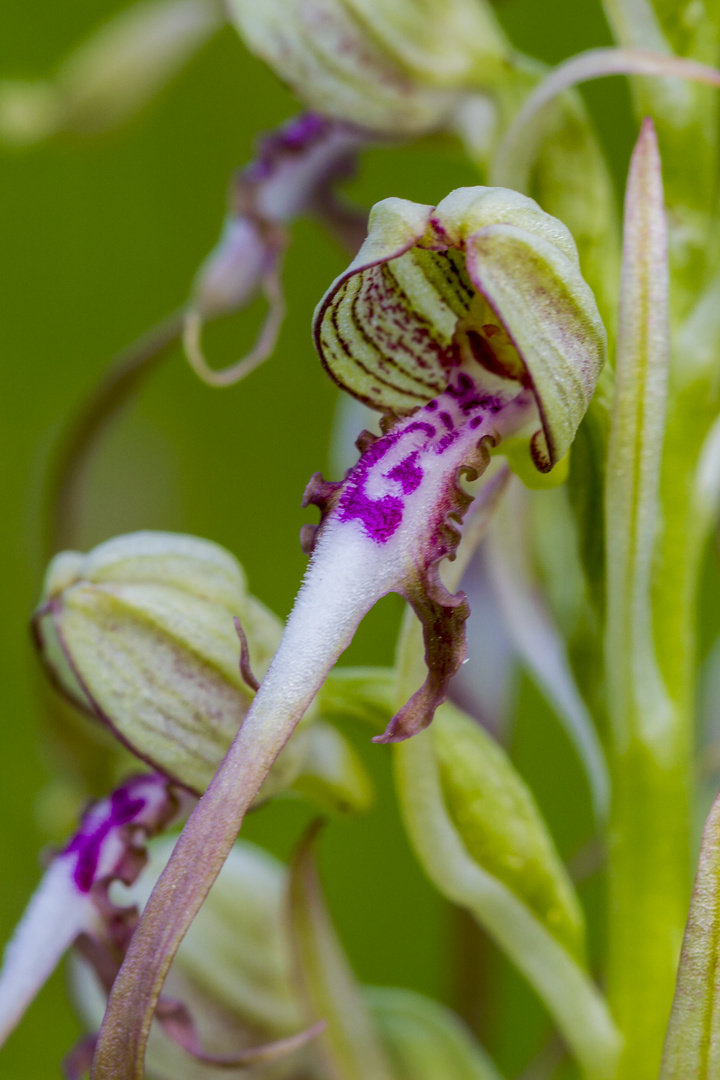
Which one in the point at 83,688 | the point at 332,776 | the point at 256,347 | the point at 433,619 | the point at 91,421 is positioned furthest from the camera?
the point at 91,421

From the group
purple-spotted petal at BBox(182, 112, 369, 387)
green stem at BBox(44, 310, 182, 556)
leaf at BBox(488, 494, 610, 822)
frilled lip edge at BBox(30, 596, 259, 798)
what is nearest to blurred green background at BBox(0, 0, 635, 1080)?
green stem at BBox(44, 310, 182, 556)

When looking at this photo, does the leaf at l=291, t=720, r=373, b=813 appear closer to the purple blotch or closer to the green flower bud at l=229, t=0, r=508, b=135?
the purple blotch

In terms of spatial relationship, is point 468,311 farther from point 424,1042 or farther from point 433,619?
point 424,1042

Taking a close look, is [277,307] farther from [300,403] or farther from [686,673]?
[300,403]

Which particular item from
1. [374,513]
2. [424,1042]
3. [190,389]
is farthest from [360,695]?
[190,389]

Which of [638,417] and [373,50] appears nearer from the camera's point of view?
[638,417]

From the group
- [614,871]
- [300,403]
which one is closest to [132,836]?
[614,871]
